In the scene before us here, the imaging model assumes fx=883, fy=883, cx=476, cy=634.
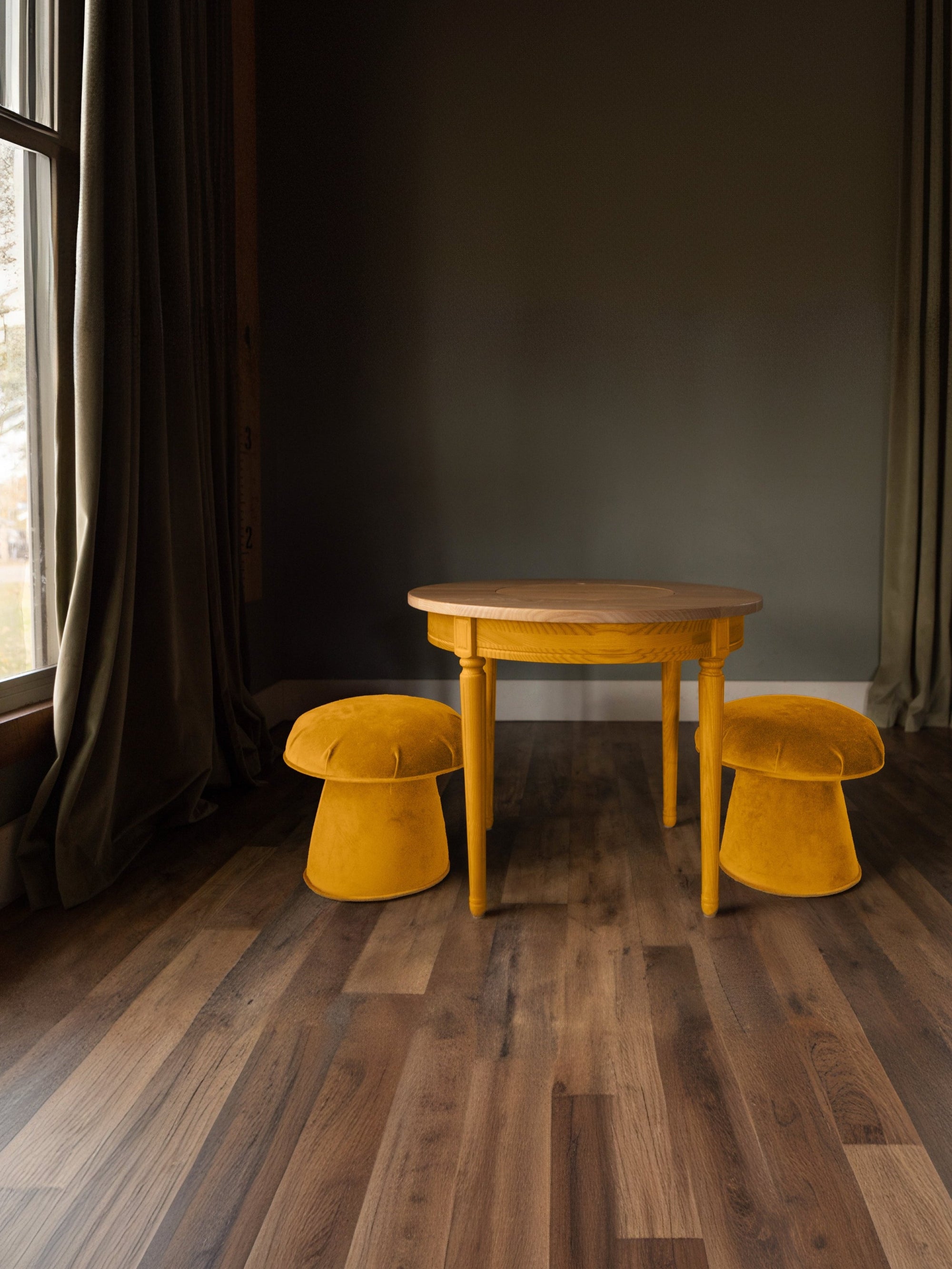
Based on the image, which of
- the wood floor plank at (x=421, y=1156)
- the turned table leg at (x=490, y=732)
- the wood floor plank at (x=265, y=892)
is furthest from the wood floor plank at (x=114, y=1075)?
the turned table leg at (x=490, y=732)

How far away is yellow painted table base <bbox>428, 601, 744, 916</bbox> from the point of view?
172 cm

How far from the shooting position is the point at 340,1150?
1188 mm

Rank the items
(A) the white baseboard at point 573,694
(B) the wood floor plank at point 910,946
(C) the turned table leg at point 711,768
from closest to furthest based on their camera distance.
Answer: (B) the wood floor plank at point 910,946 < (C) the turned table leg at point 711,768 < (A) the white baseboard at point 573,694

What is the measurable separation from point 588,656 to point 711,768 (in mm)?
363

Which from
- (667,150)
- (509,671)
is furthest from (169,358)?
(667,150)

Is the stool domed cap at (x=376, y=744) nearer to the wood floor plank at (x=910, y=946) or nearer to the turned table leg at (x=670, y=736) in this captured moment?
the turned table leg at (x=670, y=736)

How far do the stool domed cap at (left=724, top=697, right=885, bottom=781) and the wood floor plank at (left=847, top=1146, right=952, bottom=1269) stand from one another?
2.72 feet

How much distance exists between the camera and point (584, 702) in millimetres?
3648

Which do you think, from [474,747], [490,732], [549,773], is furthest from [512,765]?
[474,747]

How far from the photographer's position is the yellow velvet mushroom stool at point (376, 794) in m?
1.92

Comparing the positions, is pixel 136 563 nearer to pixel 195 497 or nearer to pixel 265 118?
pixel 195 497

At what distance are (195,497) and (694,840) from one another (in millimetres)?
1673

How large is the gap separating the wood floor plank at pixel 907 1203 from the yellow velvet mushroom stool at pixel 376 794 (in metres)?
1.06

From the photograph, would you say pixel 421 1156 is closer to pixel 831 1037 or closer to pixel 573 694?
pixel 831 1037
